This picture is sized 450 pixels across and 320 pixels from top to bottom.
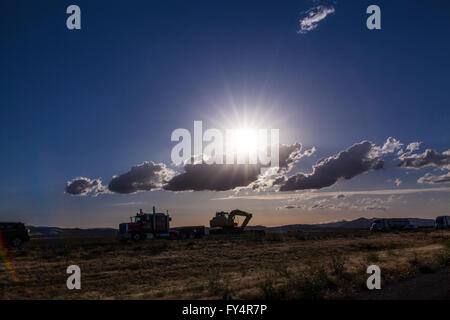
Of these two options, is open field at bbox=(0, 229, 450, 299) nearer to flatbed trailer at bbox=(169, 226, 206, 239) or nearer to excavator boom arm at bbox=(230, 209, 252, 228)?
flatbed trailer at bbox=(169, 226, 206, 239)

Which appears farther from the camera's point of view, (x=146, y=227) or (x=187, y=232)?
(x=187, y=232)

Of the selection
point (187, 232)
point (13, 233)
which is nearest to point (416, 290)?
point (13, 233)

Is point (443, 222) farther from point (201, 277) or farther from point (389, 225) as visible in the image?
point (201, 277)

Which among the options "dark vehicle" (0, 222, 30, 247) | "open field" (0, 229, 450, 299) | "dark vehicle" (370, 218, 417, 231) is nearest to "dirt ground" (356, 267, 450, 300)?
"open field" (0, 229, 450, 299)

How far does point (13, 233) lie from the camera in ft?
112

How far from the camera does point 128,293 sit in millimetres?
13352

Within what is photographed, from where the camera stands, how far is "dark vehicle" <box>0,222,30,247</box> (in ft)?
110

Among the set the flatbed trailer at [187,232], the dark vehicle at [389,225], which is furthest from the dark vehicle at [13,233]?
the dark vehicle at [389,225]

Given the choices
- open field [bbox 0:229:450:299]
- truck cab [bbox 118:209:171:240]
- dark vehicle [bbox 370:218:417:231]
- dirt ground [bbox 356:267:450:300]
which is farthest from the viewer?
dark vehicle [bbox 370:218:417:231]

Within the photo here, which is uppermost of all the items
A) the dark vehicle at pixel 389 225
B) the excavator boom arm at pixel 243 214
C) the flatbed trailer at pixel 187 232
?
the excavator boom arm at pixel 243 214

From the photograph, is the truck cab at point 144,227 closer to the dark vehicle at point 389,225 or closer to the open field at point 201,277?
the open field at point 201,277

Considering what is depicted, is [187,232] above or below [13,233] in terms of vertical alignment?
below

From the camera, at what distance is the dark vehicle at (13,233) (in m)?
33.5
